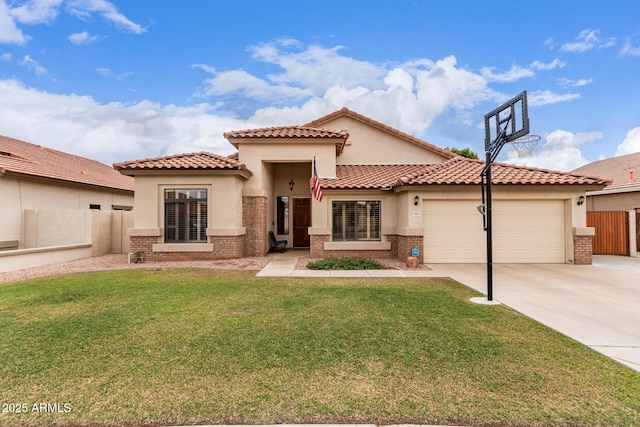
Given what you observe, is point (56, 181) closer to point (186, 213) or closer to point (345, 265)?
point (186, 213)

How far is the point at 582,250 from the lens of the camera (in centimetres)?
1176

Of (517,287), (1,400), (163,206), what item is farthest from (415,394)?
(163,206)

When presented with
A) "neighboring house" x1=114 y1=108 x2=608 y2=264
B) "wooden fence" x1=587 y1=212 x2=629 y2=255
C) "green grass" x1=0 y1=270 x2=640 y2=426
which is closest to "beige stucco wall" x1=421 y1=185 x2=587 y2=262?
"neighboring house" x1=114 y1=108 x2=608 y2=264

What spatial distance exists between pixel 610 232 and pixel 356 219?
42.0 feet

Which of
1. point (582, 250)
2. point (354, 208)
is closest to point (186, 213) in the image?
point (354, 208)

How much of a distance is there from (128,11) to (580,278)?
20825mm

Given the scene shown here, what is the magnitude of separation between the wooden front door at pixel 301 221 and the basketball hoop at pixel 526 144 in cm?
1093

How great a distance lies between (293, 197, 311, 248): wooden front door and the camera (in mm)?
17391

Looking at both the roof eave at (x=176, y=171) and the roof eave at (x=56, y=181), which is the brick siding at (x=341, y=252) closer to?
the roof eave at (x=176, y=171)

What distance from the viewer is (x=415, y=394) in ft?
10.8

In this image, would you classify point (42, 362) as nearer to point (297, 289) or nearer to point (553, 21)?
point (297, 289)

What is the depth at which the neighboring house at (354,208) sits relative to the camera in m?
12.1

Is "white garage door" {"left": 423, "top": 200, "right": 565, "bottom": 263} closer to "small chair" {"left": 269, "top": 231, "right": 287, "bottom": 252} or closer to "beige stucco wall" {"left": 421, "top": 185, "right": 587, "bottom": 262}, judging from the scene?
"beige stucco wall" {"left": 421, "top": 185, "right": 587, "bottom": 262}

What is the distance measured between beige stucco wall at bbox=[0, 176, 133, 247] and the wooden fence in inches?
1072
